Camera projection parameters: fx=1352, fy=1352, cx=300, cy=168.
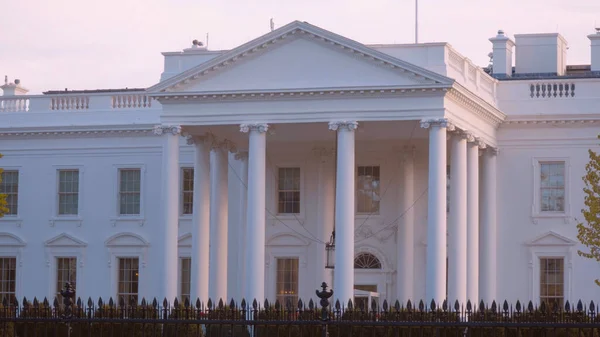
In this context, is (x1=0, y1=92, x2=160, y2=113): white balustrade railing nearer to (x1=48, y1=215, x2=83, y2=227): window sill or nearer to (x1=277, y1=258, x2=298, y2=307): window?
(x1=48, y1=215, x2=83, y2=227): window sill

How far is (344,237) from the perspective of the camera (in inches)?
1709

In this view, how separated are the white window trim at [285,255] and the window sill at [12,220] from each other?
1074 centimetres

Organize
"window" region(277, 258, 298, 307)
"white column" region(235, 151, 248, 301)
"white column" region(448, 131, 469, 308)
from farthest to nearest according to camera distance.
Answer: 1. "window" region(277, 258, 298, 307)
2. "white column" region(235, 151, 248, 301)
3. "white column" region(448, 131, 469, 308)

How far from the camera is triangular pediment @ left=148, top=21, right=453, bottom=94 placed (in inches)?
1710

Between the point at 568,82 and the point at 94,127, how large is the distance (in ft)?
60.9

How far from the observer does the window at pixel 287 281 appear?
51.3m

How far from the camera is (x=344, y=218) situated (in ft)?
143

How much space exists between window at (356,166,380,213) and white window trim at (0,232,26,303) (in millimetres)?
14101

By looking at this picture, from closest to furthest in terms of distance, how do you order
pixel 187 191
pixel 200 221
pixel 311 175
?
pixel 200 221 < pixel 311 175 < pixel 187 191

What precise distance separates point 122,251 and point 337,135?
13.4m

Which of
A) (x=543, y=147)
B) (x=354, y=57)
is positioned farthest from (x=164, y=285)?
(x=543, y=147)

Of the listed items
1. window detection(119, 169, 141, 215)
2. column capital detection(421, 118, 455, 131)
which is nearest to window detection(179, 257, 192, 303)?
window detection(119, 169, 141, 215)

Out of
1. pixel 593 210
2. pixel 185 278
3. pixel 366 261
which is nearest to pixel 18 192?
pixel 185 278

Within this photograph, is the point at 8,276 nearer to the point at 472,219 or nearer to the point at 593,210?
the point at 472,219
